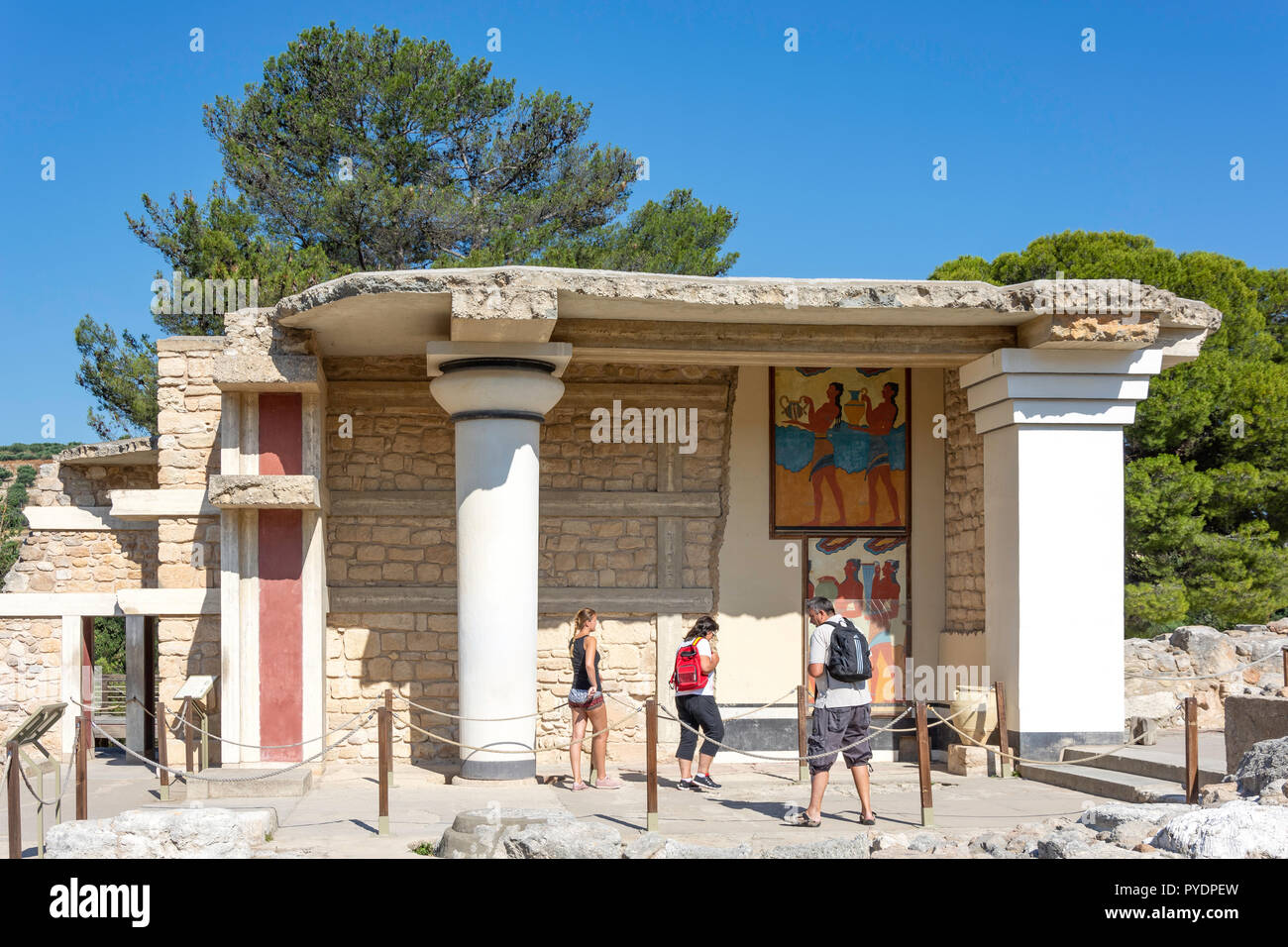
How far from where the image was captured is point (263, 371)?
949cm

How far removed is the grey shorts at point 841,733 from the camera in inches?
298

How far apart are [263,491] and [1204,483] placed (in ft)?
49.4

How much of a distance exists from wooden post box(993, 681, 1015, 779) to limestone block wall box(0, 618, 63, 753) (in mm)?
10212

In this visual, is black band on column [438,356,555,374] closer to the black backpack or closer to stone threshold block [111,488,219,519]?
stone threshold block [111,488,219,519]

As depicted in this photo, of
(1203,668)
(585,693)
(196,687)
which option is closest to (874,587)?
(585,693)

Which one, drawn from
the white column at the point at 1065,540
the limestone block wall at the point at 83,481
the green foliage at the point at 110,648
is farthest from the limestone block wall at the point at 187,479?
the green foliage at the point at 110,648

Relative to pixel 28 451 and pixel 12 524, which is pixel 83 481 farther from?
pixel 28 451

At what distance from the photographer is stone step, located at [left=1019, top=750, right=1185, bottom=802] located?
8.14m

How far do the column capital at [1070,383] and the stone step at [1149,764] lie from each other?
2566 millimetres

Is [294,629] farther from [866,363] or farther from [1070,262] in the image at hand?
[1070,262]

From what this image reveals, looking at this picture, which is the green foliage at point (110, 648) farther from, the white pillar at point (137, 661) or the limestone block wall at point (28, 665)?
the limestone block wall at point (28, 665)

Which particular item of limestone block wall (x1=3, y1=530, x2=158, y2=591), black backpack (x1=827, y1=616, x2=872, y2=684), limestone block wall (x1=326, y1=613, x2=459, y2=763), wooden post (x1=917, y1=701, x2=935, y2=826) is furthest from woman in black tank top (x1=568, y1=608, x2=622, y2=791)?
limestone block wall (x1=3, y1=530, x2=158, y2=591)

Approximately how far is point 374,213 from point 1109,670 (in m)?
13.7

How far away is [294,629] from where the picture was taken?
982 centimetres
